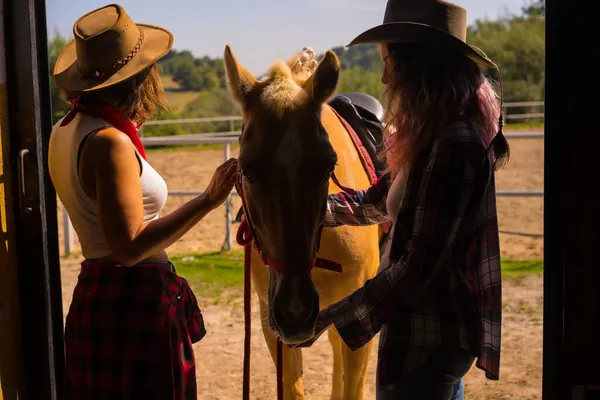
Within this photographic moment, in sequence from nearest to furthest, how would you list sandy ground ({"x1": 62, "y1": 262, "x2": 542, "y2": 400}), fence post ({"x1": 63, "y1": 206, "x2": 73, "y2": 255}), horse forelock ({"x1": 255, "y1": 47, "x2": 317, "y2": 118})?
horse forelock ({"x1": 255, "y1": 47, "x2": 317, "y2": 118})
sandy ground ({"x1": 62, "y1": 262, "x2": 542, "y2": 400})
fence post ({"x1": 63, "y1": 206, "x2": 73, "y2": 255})

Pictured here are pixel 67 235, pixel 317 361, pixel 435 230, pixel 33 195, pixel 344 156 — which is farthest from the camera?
pixel 67 235

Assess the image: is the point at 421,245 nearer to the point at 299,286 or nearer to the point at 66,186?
the point at 299,286

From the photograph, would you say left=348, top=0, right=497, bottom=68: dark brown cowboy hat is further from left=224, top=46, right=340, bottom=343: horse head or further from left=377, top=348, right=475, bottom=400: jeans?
left=377, top=348, right=475, bottom=400: jeans

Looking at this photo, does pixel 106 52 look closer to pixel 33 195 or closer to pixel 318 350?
pixel 33 195

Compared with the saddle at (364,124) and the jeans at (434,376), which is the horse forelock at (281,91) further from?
the saddle at (364,124)

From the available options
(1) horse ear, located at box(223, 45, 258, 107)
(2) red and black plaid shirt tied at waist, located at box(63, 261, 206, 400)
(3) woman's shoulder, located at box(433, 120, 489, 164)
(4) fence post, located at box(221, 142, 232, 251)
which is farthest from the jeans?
(4) fence post, located at box(221, 142, 232, 251)

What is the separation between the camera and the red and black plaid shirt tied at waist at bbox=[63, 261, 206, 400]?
1796 mm

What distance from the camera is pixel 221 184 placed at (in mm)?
1751

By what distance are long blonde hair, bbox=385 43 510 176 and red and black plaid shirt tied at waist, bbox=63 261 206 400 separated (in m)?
0.80

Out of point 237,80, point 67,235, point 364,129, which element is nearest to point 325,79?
point 237,80

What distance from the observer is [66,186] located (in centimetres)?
177

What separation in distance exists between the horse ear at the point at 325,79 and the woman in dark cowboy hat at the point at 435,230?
5.8 inches

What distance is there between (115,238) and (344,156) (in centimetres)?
128
